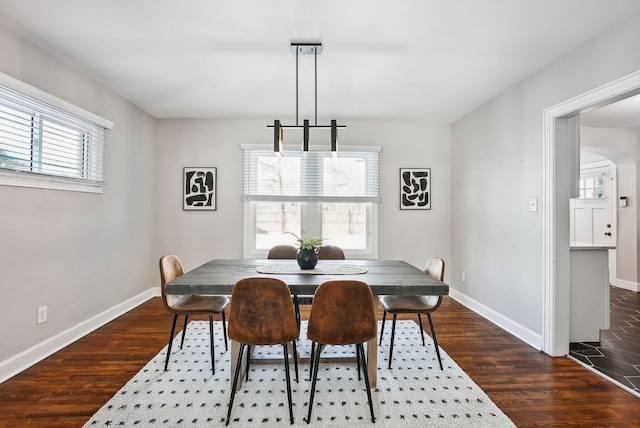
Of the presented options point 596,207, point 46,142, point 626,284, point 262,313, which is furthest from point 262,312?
point 596,207

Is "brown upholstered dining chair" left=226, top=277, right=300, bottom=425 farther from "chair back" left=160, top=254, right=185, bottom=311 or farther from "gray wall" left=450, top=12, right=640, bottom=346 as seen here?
"gray wall" left=450, top=12, right=640, bottom=346

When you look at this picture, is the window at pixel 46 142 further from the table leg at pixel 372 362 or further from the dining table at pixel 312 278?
the table leg at pixel 372 362

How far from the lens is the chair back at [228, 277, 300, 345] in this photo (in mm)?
1789

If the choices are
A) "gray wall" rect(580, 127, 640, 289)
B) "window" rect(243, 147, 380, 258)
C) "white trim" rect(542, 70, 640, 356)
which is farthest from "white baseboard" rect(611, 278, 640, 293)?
"window" rect(243, 147, 380, 258)

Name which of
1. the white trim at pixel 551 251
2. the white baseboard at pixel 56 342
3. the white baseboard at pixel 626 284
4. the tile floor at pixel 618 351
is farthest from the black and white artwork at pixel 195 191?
the white baseboard at pixel 626 284

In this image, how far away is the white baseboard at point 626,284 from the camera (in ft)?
15.8

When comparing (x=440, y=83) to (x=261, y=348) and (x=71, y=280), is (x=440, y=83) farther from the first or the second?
(x=71, y=280)

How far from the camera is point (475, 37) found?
2396 mm

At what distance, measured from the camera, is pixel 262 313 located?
1814 mm

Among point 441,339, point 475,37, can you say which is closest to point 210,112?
point 475,37

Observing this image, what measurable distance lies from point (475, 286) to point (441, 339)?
4.12 ft

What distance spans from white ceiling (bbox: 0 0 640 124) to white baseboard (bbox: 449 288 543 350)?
2.39 m

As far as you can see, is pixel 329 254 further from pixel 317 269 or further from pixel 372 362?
pixel 372 362

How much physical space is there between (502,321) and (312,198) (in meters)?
2.66
